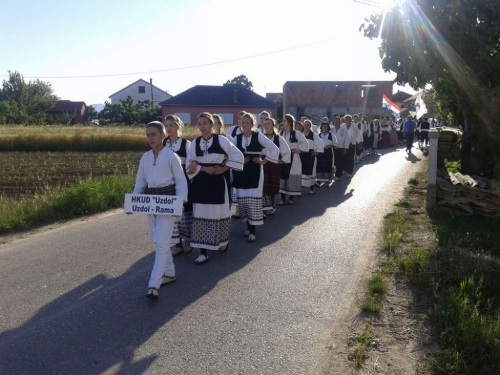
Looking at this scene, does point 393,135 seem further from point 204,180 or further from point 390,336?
point 390,336

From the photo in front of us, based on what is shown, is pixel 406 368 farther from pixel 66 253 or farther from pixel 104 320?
pixel 66 253

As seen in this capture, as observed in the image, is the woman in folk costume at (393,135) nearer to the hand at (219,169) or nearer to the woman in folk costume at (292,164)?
the woman in folk costume at (292,164)

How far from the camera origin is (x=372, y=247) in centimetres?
731

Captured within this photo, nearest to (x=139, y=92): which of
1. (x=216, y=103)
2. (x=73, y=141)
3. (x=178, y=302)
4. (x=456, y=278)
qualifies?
(x=216, y=103)

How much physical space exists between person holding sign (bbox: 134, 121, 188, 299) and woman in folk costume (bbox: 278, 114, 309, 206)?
18.0 feet

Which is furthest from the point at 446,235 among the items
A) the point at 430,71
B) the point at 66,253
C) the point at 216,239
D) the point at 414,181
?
the point at 414,181

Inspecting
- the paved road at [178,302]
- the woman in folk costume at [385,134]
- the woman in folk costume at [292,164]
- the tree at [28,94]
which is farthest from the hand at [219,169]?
the tree at [28,94]

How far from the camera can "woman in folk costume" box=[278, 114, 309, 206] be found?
35.5ft

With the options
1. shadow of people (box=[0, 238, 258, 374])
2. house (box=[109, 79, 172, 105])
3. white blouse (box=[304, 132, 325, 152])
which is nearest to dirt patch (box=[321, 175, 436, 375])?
shadow of people (box=[0, 238, 258, 374])

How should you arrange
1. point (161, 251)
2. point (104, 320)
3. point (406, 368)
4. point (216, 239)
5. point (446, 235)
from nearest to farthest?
point (406, 368), point (104, 320), point (161, 251), point (216, 239), point (446, 235)

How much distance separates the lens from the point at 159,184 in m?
5.47

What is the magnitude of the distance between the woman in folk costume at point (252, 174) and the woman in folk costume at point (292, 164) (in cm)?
283

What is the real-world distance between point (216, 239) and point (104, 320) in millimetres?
2158

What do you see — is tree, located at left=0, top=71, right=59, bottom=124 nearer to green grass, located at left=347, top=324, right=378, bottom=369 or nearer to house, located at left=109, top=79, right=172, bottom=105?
house, located at left=109, top=79, right=172, bottom=105
